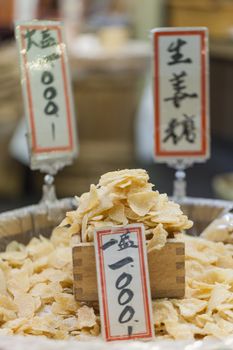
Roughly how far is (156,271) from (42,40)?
0.67m

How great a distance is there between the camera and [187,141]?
1643 millimetres

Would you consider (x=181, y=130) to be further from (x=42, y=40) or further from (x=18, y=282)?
(x=18, y=282)

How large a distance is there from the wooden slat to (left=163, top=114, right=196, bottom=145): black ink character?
20.1 inches

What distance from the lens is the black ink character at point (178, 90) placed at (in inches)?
63.3

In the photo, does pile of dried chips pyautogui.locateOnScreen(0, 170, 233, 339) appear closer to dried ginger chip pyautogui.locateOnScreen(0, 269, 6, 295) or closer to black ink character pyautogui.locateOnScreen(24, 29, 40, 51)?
dried ginger chip pyautogui.locateOnScreen(0, 269, 6, 295)

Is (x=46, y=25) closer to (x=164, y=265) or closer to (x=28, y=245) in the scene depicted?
(x=28, y=245)

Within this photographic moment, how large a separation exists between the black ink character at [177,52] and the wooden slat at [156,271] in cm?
59

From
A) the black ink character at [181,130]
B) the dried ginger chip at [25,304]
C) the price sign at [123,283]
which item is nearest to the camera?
the price sign at [123,283]

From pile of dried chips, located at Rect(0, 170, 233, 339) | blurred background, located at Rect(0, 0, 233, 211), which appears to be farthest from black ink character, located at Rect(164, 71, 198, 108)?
blurred background, located at Rect(0, 0, 233, 211)

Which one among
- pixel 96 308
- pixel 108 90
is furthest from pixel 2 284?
pixel 108 90

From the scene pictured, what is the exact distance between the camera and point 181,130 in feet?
5.36

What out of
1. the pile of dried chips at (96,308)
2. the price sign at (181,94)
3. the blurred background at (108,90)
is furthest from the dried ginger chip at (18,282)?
the blurred background at (108,90)

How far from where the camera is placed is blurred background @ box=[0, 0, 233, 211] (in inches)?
149

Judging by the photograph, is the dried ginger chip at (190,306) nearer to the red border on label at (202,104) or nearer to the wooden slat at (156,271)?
the wooden slat at (156,271)
